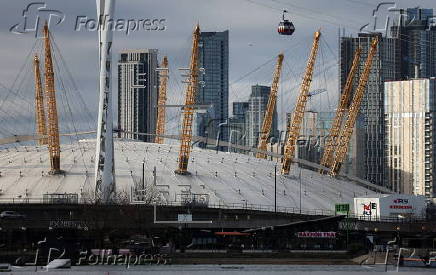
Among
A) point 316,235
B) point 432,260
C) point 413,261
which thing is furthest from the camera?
point 316,235

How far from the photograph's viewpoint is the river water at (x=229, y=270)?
450ft

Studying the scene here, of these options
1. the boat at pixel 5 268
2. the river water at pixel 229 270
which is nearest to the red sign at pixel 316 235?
the river water at pixel 229 270

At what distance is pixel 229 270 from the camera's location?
144375 mm

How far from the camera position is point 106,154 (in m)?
191

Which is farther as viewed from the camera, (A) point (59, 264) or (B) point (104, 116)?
(B) point (104, 116)

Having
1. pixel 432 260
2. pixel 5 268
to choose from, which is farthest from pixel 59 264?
pixel 432 260

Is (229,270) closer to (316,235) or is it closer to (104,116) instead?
(316,235)

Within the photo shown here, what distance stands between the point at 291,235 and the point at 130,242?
25.2 meters

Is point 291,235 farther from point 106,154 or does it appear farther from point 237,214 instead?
point 106,154

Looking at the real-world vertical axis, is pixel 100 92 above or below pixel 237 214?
above

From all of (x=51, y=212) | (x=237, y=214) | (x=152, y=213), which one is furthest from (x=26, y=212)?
(x=237, y=214)

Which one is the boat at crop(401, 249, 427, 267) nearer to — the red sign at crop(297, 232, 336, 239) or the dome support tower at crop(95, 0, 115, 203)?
the red sign at crop(297, 232, 336, 239)

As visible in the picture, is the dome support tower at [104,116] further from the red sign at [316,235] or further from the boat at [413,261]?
the boat at [413,261]

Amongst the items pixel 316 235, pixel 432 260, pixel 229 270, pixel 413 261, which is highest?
pixel 316 235
